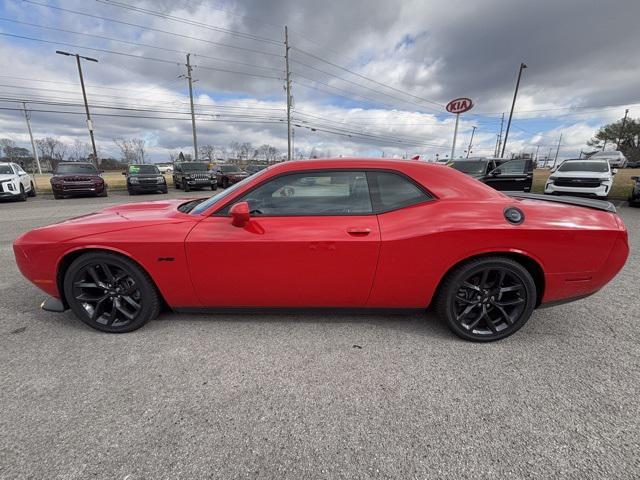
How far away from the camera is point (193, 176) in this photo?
17234 millimetres

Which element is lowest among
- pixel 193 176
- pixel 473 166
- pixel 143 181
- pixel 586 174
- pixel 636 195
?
pixel 143 181

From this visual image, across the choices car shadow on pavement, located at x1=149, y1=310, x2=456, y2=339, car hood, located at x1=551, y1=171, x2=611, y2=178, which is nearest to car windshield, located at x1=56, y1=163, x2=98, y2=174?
car shadow on pavement, located at x1=149, y1=310, x2=456, y2=339

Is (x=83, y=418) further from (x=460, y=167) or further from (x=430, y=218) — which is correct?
(x=460, y=167)

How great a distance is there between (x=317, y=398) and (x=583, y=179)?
12.6 m

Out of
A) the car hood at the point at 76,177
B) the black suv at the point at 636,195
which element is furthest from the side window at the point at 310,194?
the car hood at the point at 76,177

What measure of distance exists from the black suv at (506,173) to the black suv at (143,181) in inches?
560

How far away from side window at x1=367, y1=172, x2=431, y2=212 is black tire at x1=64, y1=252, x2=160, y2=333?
2.00 metres

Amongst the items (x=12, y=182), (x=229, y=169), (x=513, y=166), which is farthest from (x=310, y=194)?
(x=229, y=169)

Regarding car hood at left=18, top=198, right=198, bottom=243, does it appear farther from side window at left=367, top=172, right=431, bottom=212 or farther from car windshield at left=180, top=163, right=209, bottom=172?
car windshield at left=180, top=163, right=209, bottom=172

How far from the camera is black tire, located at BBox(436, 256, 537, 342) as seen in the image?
2.43 metres

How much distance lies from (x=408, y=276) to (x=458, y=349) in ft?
2.29

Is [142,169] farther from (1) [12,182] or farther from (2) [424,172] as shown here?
(2) [424,172]

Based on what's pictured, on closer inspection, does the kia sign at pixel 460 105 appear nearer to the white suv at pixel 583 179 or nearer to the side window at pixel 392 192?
the white suv at pixel 583 179

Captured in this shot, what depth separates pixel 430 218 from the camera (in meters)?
2.37
